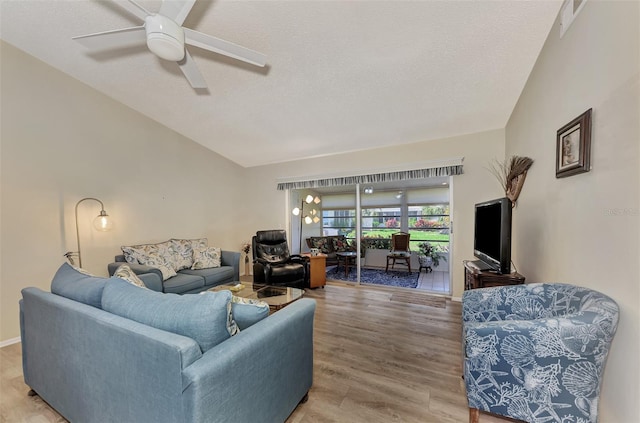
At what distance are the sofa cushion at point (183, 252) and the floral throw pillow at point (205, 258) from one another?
0.23 feet

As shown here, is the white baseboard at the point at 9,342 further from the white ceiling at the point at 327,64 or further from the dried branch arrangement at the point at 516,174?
the dried branch arrangement at the point at 516,174

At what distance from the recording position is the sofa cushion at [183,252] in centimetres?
381

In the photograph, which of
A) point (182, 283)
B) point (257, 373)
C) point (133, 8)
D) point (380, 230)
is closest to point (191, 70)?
point (133, 8)

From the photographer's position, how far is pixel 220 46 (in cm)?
181

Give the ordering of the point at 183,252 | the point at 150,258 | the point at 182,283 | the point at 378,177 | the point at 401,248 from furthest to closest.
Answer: the point at 401,248 → the point at 378,177 → the point at 183,252 → the point at 150,258 → the point at 182,283

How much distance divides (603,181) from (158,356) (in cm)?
233

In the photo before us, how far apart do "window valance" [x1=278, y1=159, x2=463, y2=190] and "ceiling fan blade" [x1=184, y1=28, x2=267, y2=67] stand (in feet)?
9.35

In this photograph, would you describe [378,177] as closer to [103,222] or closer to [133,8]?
[133,8]

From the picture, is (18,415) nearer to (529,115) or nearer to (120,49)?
(120,49)

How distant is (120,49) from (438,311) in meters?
4.84

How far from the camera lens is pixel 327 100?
305 centimetres

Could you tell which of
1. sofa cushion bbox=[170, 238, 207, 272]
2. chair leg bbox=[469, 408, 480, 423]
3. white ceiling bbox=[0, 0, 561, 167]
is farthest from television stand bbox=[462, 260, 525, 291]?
sofa cushion bbox=[170, 238, 207, 272]

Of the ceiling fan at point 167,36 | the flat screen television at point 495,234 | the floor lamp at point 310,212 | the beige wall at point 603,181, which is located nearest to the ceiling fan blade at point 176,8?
the ceiling fan at point 167,36

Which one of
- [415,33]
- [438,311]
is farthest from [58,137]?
[438,311]
